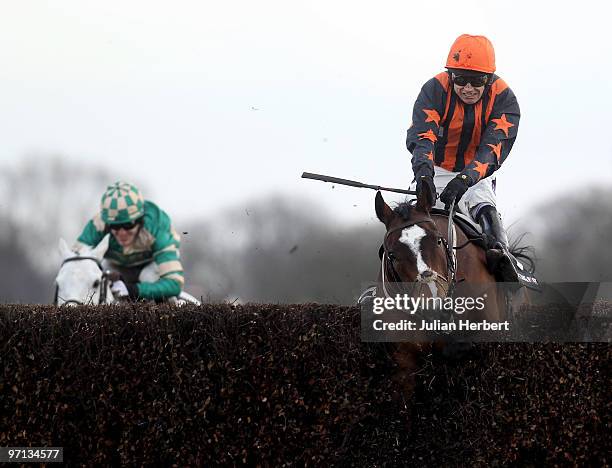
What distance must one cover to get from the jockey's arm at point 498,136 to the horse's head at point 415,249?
2.83ft

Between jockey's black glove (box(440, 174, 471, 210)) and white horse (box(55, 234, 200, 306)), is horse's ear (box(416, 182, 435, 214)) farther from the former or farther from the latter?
white horse (box(55, 234, 200, 306))

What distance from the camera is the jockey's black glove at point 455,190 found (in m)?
5.76

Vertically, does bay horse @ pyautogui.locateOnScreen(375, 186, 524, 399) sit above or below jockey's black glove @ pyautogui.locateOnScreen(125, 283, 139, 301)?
below

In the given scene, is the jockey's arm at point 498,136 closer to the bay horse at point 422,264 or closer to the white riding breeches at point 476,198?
the white riding breeches at point 476,198

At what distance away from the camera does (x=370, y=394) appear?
16.9ft

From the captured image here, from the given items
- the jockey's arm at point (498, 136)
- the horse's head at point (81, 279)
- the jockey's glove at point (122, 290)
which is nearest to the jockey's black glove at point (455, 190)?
the jockey's arm at point (498, 136)

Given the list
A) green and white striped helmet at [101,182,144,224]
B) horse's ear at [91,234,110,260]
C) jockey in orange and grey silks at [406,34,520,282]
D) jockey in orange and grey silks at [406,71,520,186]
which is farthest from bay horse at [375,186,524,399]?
green and white striped helmet at [101,182,144,224]

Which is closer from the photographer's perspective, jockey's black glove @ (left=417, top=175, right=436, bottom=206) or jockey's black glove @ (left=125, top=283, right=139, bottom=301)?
jockey's black glove @ (left=417, top=175, right=436, bottom=206)

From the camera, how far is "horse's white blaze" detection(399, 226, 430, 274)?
4965mm

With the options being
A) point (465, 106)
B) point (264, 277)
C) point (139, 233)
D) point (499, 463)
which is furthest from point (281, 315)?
point (264, 277)

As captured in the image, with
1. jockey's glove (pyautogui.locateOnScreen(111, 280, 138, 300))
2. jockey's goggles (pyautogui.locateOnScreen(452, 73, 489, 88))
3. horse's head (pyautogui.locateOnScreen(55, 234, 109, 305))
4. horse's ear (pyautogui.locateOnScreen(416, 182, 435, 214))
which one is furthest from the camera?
jockey's glove (pyautogui.locateOnScreen(111, 280, 138, 300))

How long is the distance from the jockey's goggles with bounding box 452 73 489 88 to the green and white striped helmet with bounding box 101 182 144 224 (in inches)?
151

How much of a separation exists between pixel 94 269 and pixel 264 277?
2103 centimetres

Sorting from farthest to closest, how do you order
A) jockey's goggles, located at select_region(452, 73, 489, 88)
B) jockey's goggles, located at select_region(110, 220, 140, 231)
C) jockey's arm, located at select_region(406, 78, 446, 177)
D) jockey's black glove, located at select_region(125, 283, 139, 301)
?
jockey's goggles, located at select_region(110, 220, 140, 231) → jockey's black glove, located at select_region(125, 283, 139, 301) → jockey's goggles, located at select_region(452, 73, 489, 88) → jockey's arm, located at select_region(406, 78, 446, 177)
